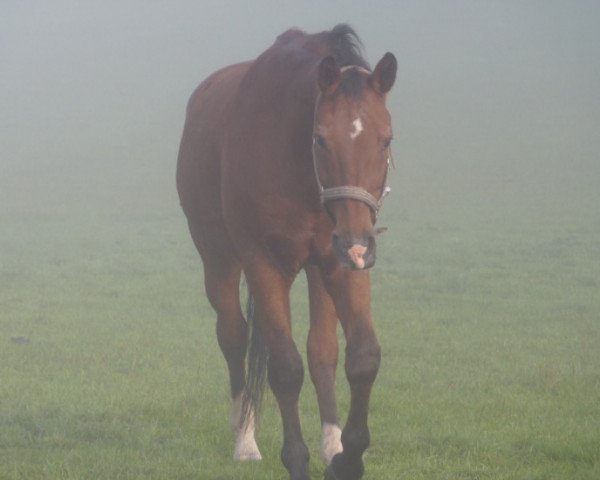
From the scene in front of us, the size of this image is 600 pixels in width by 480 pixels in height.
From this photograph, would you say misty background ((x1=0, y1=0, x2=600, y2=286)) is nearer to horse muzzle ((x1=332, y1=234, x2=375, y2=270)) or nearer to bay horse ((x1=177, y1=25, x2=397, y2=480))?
bay horse ((x1=177, y1=25, x2=397, y2=480))

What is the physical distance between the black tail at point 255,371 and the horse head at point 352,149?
1.76 metres

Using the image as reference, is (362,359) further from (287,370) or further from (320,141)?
(320,141)

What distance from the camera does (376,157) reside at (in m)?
4.80

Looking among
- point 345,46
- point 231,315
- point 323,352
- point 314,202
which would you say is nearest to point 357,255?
point 314,202

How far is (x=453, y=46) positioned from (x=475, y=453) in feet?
195

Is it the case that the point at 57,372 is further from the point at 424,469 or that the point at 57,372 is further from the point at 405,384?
the point at 424,469

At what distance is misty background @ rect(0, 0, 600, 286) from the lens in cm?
3284

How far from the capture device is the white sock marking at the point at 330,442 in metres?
5.77

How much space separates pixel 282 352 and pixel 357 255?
3.14 feet

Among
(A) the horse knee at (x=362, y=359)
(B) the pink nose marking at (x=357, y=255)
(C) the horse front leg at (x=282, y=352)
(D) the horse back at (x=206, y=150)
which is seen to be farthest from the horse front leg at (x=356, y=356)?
(D) the horse back at (x=206, y=150)

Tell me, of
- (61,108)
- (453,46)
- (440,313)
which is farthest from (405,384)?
(453,46)

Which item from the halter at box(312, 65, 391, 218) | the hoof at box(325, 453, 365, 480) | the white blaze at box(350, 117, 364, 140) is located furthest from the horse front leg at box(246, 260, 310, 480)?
the white blaze at box(350, 117, 364, 140)

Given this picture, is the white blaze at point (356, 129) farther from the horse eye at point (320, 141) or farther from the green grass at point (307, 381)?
the green grass at point (307, 381)

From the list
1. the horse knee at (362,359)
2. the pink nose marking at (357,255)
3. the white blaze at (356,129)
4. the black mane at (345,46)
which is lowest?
the horse knee at (362,359)
